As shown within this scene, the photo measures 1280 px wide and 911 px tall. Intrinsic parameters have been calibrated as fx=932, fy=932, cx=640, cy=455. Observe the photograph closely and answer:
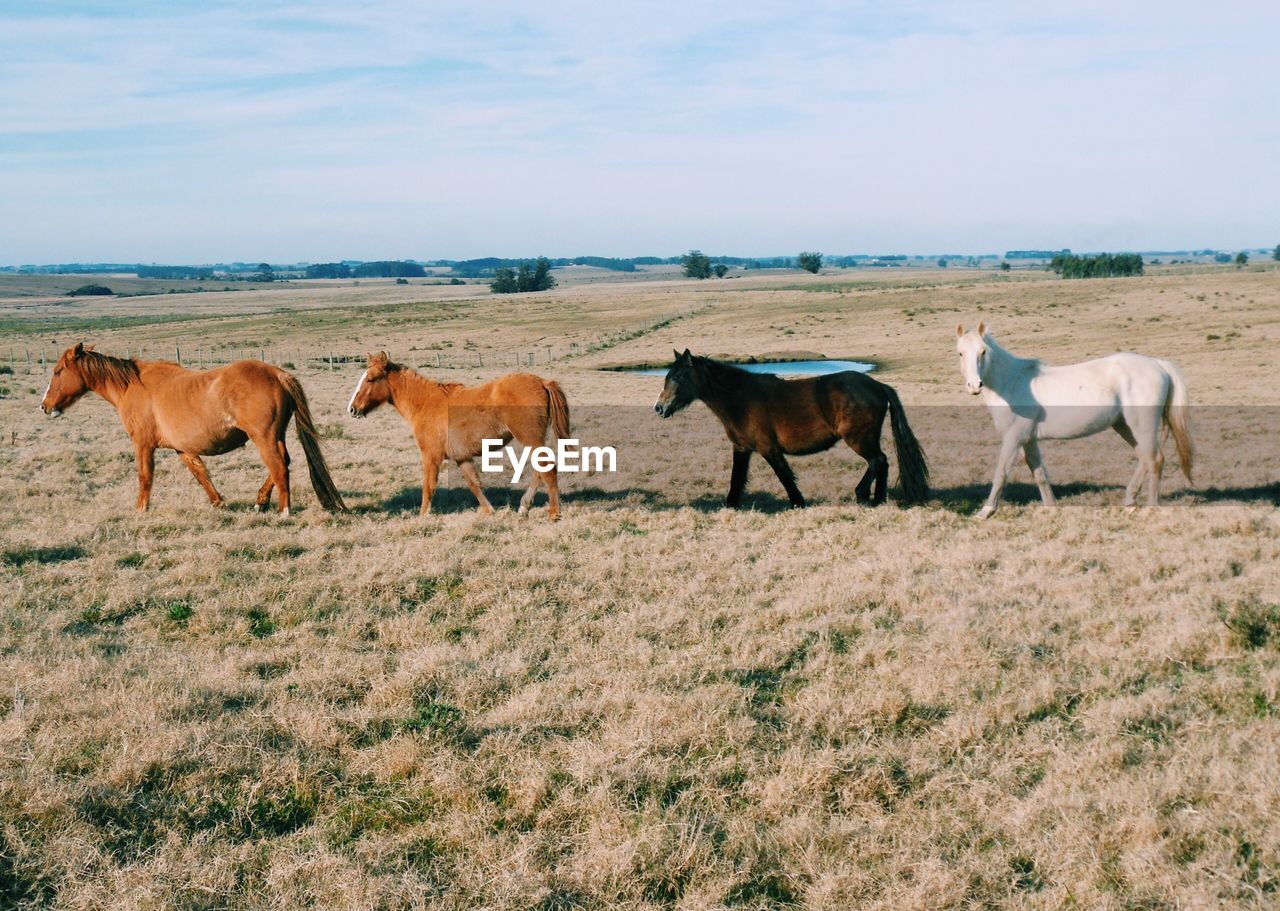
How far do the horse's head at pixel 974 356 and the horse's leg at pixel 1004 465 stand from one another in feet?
2.45

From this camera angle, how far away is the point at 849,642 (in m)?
7.06

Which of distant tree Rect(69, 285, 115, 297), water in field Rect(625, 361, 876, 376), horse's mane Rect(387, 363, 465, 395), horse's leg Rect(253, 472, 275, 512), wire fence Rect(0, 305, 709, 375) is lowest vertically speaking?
horse's leg Rect(253, 472, 275, 512)

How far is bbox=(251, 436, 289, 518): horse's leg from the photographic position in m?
11.0

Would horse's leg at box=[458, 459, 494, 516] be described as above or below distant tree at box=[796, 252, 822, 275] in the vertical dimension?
below

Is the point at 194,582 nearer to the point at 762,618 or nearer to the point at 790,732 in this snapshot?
the point at 762,618

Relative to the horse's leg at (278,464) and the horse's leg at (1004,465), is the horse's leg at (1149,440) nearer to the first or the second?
the horse's leg at (1004,465)

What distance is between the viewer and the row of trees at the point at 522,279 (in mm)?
132000

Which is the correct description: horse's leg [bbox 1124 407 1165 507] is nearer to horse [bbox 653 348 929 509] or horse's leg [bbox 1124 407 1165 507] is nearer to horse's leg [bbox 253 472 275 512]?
horse [bbox 653 348 929 509]

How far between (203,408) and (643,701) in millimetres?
7847

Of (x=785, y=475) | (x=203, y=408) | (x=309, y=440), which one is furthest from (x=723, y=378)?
(x=203, y=408)

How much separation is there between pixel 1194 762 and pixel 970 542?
4.70 meters

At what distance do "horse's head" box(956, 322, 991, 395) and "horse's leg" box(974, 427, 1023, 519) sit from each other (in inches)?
29.5

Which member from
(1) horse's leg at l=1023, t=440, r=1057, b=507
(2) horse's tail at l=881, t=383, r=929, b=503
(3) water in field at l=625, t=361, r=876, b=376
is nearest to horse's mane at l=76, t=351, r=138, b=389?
(2) horse's tail at l=881, t=383, r=929, b=503

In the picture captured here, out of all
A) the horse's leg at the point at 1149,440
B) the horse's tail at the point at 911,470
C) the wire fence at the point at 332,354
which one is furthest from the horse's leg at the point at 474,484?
the wire fence at the point at 332,354
